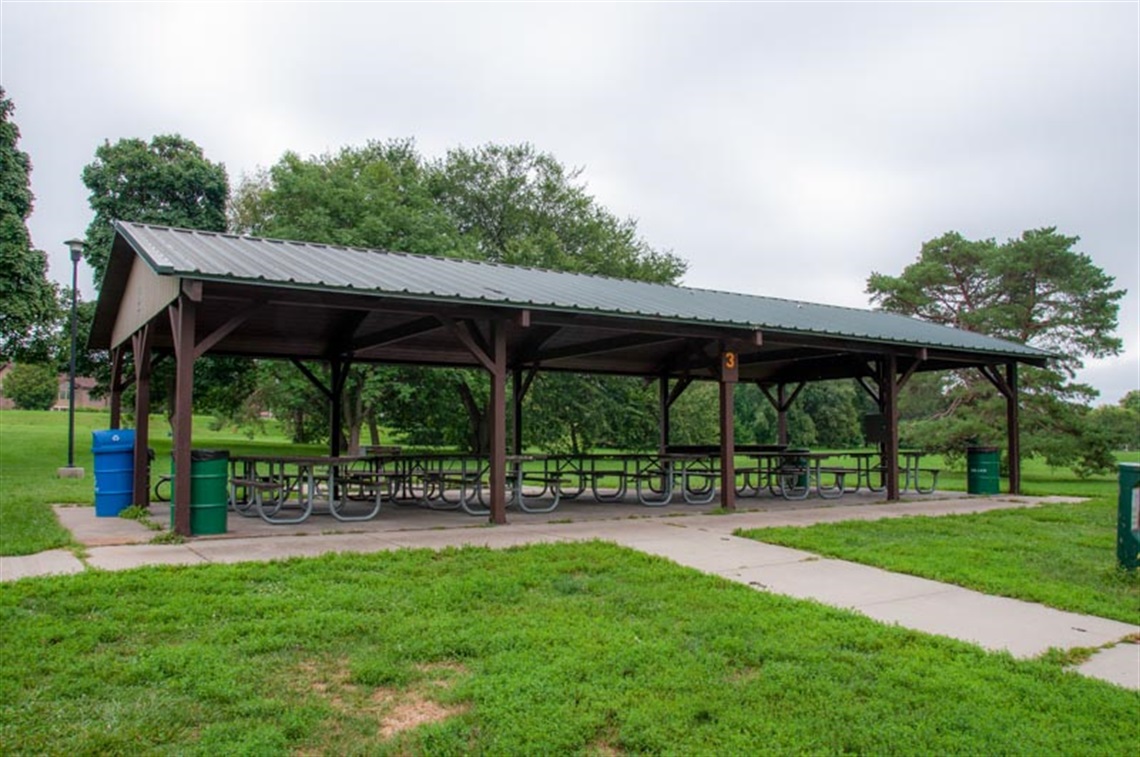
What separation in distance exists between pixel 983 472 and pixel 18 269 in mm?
19086

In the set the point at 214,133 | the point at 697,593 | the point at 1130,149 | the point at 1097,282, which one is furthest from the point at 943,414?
the point at 214,133

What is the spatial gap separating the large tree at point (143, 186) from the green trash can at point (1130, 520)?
21.9 m

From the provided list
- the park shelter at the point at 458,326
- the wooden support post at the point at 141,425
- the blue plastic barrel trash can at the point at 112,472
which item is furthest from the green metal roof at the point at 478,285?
the blue plastic barrel trash can at the point at 112,472

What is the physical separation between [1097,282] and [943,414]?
534 cm

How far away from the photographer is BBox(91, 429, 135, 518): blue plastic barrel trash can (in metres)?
8.78

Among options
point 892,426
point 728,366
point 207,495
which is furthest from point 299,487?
point 892,426

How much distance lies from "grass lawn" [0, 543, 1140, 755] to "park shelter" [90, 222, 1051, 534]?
3.01 meters

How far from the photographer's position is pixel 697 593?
4781mm

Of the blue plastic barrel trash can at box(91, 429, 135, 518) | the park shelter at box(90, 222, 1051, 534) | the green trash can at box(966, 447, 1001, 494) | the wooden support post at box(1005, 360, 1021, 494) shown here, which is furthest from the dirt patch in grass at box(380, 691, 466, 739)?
the wooden support post at box(1005, 360, 1021, 494)

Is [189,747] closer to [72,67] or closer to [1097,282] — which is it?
[72,67]

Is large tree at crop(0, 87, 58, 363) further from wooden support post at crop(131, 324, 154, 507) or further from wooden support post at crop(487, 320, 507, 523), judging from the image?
wooden support post at crop(487, 320, 507, 523)

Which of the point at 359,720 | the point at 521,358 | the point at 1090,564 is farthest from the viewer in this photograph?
the point at 521,358

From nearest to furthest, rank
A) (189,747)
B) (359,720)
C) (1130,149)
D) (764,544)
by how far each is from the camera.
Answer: (189,747) < (359,720) < (764,544) < (1130,149)

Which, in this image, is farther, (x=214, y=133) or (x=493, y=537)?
(x=214, y=133)
